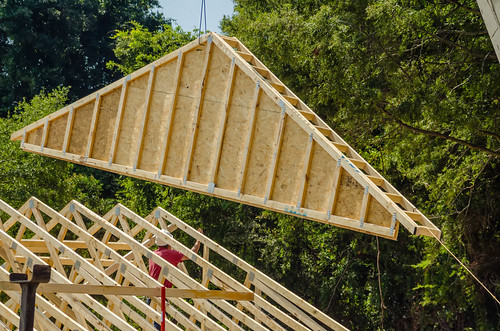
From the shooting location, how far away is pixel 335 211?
704 centimetres

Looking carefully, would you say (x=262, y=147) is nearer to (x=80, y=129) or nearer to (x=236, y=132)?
(x=236, y=132)

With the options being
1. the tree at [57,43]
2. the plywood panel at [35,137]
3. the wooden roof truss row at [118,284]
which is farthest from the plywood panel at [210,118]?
Answer: the tree at [57,43]

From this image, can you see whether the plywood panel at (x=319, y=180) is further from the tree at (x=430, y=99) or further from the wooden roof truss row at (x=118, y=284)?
the tree at (x=430, y=99)

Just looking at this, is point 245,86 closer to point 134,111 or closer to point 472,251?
point 134,111

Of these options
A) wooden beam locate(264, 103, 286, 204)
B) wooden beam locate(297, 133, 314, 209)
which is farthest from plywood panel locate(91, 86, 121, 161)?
wooden beam locate(297, 133, 314, 209)

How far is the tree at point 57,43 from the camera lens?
107 ft

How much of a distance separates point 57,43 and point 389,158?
2271 centimetres

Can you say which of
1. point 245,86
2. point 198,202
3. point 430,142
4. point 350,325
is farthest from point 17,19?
point 245,86

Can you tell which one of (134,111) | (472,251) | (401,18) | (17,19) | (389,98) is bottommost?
(472,251)

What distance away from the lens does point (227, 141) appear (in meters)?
8.05

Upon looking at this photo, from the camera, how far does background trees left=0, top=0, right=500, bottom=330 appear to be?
1173cm

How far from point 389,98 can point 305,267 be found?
7940 mm

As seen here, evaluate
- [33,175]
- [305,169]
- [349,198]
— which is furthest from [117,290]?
[33,175]

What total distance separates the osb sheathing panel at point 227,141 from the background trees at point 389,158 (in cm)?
407
